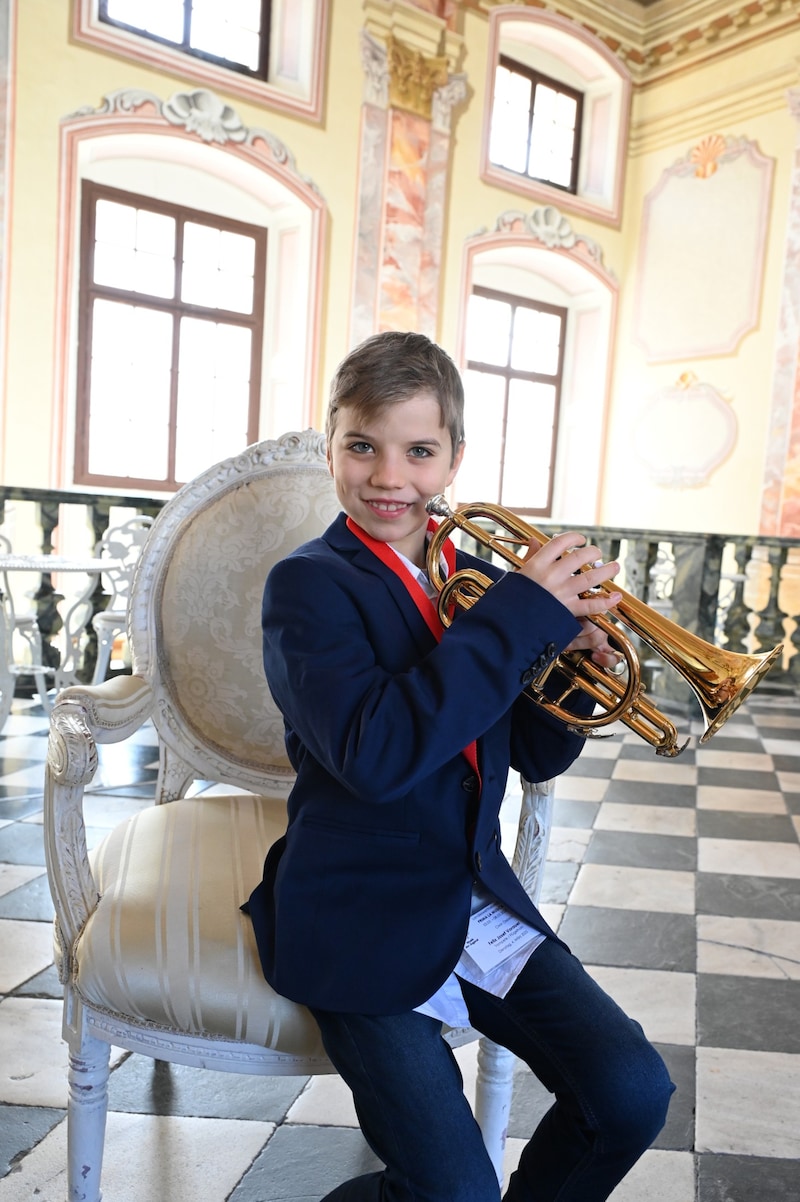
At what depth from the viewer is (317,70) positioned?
754 centimetres

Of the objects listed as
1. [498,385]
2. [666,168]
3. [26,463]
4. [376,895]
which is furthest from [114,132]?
[376,895]

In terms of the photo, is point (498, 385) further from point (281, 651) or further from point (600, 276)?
point (281, 651)

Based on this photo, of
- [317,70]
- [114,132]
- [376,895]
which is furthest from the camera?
[317,70]

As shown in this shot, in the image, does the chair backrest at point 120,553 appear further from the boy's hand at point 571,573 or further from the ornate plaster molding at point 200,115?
the boy's hand at point 571,573

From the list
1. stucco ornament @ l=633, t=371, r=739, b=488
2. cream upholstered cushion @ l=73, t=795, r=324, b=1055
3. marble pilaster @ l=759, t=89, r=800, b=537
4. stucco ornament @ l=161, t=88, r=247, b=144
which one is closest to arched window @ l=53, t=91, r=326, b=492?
stucco ornament @ l=161, t=88, r=247, b=144

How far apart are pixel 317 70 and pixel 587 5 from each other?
3303 millimetres

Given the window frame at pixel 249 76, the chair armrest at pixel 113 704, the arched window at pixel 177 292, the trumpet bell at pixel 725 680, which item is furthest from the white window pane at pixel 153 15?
the trumpet bell at pixel 725 680

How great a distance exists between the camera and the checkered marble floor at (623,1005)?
1482mm

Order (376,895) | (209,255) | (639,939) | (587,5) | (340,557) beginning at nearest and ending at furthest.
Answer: (376,895) → (340,557) → (639,939) → (209,255) → (587,5)

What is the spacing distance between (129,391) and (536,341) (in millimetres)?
4631

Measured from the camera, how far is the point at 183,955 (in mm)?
1124

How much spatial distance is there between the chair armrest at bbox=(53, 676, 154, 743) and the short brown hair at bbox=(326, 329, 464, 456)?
58 centimetres

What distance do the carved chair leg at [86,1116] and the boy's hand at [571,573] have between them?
2.67ft

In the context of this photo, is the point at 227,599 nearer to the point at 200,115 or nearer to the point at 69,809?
the point at 69,809
